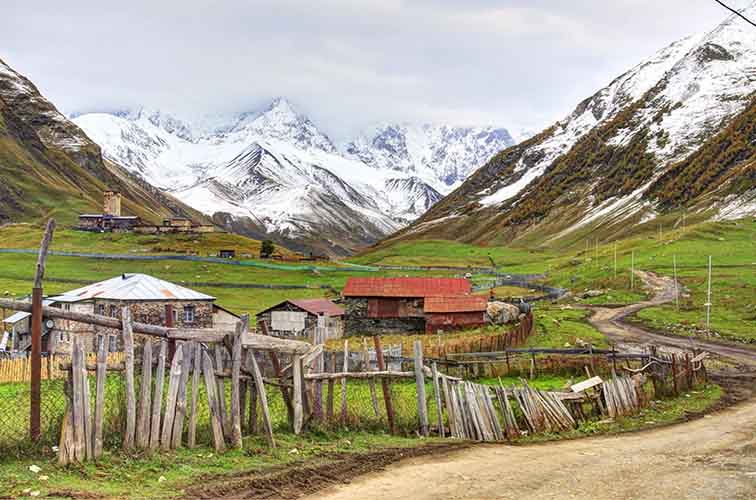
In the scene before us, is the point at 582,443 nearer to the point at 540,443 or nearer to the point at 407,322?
the point at 540,443

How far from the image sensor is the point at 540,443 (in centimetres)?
2130

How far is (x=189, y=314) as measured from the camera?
65500 mm

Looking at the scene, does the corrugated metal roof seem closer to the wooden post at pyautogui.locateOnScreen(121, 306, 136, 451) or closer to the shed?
the shed

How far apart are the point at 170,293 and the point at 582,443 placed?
48.9 m

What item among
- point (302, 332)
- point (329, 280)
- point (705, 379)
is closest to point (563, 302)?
point (302, 332)

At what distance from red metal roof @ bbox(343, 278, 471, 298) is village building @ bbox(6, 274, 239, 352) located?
1444 centimetres

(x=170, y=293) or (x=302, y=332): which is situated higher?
(x=170, y=293)

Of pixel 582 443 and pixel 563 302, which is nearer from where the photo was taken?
pixel 582 443

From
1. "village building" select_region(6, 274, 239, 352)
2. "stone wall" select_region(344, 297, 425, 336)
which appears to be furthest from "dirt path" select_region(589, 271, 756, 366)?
"village building" select_region(6, 274, 239, 352)

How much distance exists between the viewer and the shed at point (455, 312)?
2712 inches

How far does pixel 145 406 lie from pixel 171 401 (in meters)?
0.61

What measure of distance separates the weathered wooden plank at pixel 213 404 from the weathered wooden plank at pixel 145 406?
1.34 metres

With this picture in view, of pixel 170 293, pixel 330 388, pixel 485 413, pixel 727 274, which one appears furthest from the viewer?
pixel 727 274

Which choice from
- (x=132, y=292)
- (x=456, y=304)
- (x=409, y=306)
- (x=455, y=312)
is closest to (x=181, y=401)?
(x=132, y=292)
